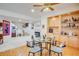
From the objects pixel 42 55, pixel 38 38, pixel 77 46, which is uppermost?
pixel 38 38

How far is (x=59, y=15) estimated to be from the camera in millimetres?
2381

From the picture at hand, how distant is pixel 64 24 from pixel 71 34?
0.23 m

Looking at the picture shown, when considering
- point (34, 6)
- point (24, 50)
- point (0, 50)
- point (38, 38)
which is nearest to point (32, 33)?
point (38, 38)

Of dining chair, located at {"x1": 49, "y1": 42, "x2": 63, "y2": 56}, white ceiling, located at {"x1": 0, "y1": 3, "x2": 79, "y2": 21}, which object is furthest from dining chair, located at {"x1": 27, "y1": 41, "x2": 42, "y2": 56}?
white ceiling, located at {"x1": 0, "y1": 3, "x2": 79, "y2": 21}

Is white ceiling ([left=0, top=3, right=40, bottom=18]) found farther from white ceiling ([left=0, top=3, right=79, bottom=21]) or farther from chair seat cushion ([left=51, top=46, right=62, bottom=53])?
chair seat cushion ([left=51, top=46, right=62, bottom=53])

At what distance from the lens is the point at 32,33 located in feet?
7.91

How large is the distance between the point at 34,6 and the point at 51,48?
0.86 metres

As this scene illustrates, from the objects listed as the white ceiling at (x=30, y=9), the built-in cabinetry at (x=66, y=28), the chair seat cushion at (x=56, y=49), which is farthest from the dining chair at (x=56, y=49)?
the white ceiling at (x=30, y=9)

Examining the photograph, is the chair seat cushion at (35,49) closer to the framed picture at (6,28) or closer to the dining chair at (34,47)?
the dining chair at (34,47)

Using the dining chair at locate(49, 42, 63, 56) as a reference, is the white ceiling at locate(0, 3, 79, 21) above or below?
above

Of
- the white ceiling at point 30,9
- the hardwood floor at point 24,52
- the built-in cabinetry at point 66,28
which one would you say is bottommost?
the hardwood floor at point 24,52

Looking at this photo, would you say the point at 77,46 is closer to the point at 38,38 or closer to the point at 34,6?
the point at 38,38

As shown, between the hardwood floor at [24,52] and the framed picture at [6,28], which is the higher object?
the framed picture at [6,28]

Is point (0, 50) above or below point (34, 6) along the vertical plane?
below
